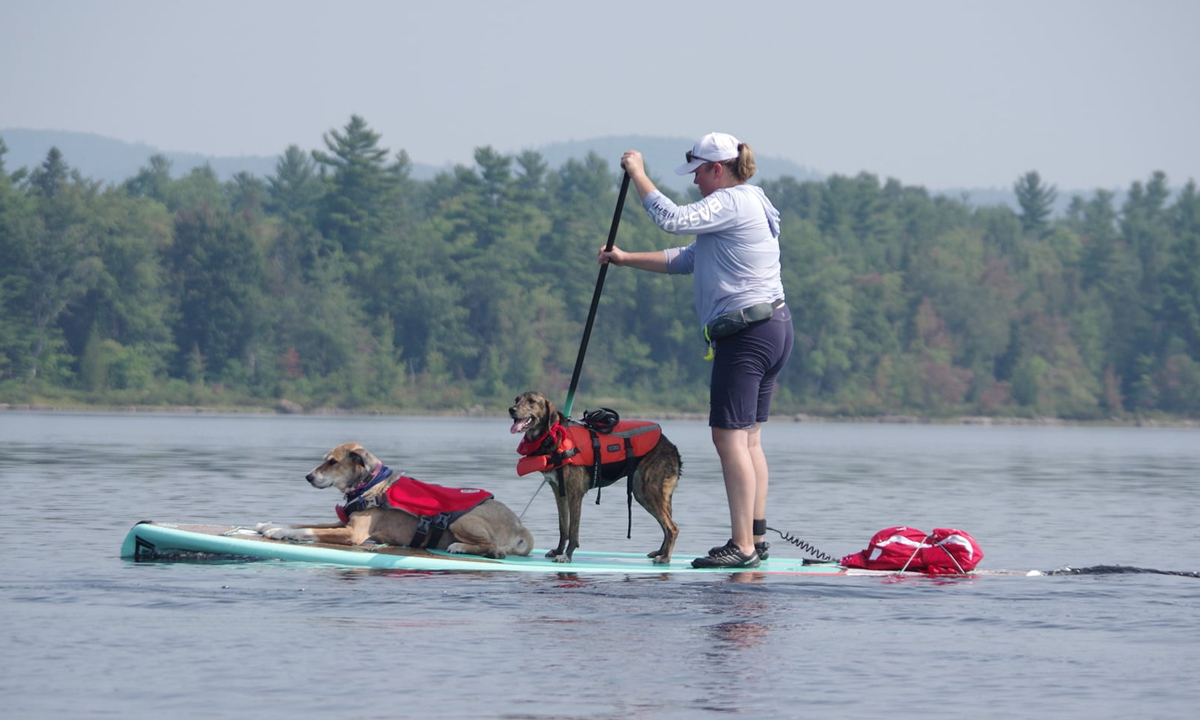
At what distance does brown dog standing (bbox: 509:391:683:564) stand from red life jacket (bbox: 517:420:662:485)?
50 millimetres

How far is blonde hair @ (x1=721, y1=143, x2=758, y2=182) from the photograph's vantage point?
9.66 m

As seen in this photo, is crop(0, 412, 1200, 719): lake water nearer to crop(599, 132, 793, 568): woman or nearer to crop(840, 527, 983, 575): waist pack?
crop(840, 527, 983, 575): waist pack

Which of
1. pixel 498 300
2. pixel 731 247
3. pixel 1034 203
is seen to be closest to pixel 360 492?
pixel 731 247

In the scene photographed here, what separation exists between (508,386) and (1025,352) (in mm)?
36004

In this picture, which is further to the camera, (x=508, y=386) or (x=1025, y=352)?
(x=1025, y=352)

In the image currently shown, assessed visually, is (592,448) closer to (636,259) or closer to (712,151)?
(636,259)

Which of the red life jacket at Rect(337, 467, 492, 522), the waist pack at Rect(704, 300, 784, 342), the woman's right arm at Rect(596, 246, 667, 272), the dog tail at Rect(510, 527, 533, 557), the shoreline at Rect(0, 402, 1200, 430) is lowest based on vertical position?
the shoreline at Rect(0, 402, 1200, 430)

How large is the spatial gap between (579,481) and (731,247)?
1717 mm

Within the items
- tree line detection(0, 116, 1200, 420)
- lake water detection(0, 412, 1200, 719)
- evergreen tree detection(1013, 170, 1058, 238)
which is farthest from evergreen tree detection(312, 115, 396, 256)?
lake water detection(0, 412, 1200, 719)

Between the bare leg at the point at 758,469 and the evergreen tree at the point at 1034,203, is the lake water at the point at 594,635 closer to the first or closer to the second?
the bare leg at the point at 758,469

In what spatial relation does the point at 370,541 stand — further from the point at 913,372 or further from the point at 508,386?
the point at 913,372

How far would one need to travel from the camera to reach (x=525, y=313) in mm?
91750

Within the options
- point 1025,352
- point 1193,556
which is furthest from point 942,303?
point 1193,556

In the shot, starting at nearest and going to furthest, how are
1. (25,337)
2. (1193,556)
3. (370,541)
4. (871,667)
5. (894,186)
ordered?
(871,667)
(370,541)
(1193,556)
(25,337)
(894,186)
